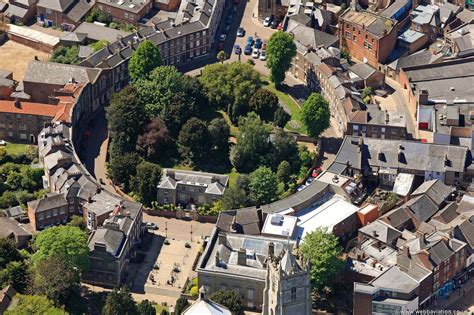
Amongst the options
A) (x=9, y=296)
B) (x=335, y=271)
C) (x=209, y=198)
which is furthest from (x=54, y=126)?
(x=335, y=271)

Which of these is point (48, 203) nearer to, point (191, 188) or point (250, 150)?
point (191, 188)

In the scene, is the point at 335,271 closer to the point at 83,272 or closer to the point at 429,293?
the point at 429,293

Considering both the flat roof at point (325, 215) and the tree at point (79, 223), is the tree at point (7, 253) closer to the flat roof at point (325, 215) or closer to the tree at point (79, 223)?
the tree at point (79, 223)

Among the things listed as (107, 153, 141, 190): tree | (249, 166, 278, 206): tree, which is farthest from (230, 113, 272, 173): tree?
(107, 153, 141, 190): tree

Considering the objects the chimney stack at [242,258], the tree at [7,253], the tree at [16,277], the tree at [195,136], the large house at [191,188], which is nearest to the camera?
the tree at [16,277]

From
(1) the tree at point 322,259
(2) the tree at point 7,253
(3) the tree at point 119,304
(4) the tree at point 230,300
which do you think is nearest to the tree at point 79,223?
(2) the tree at point 7,253

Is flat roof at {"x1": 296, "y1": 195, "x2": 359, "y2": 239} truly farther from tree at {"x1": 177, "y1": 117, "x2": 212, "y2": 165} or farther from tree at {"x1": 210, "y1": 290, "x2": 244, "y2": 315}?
tree at {"x1": 177, "y1": 117, "x2": 212, "y2": 165}
